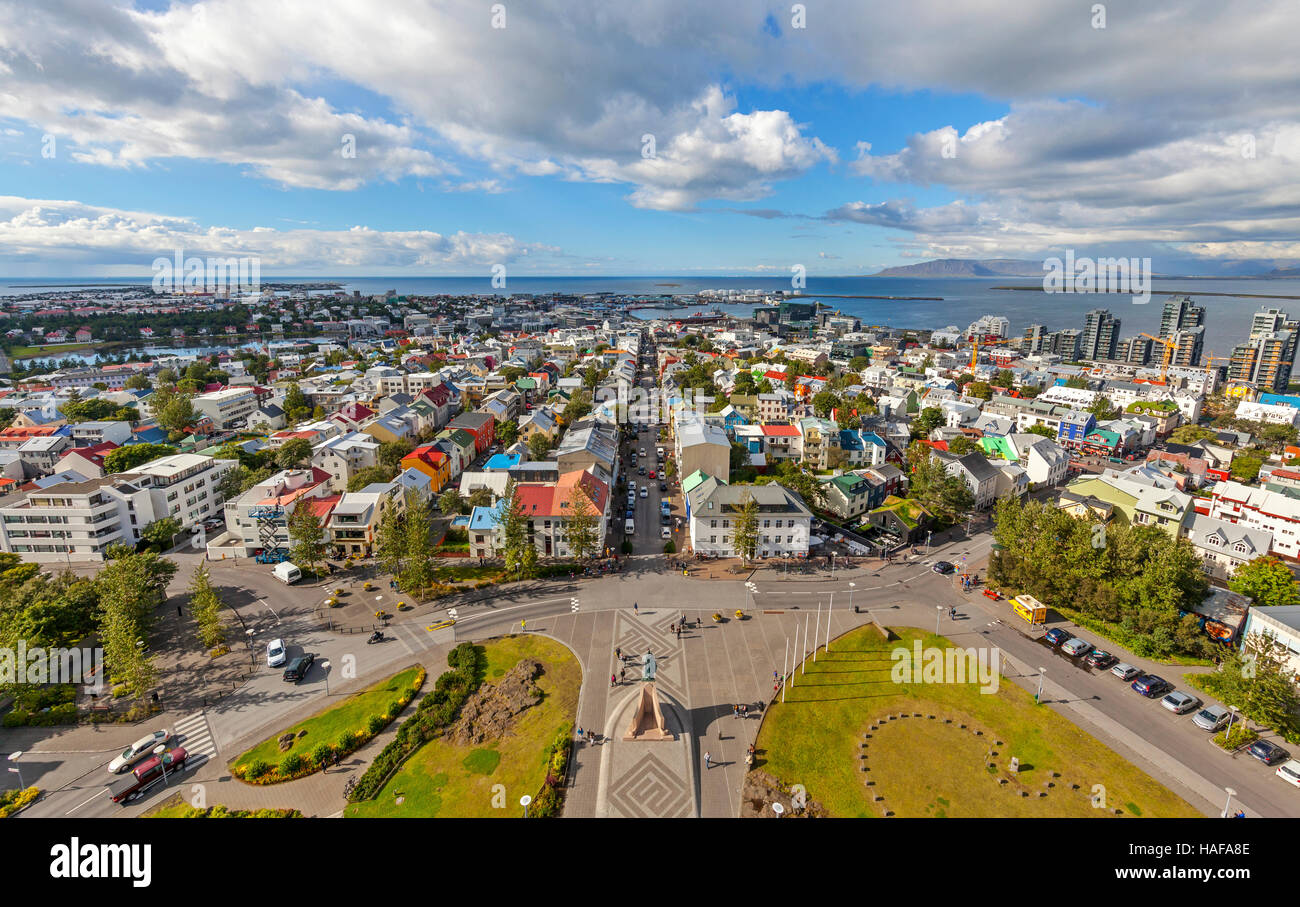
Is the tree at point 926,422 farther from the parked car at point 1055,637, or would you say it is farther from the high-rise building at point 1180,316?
the high-rise building at point 1180,316

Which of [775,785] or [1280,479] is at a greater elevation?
[1280,479]

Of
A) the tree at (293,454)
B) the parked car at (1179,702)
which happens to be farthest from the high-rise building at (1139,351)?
the tree at (293,454)

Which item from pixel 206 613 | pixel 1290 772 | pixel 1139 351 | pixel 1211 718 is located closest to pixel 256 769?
pixel 206 613

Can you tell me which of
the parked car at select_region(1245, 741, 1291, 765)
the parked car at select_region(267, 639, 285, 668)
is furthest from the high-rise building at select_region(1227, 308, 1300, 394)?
the parked car at select_region(267, 639, 285, 668)

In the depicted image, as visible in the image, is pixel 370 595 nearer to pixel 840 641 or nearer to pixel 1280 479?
pixel 840 641
